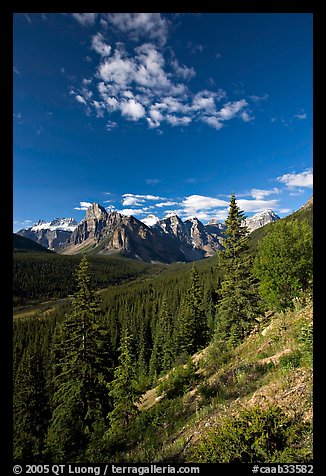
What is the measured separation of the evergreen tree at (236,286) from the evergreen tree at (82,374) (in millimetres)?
Answer: 11188

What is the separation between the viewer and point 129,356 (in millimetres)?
19109

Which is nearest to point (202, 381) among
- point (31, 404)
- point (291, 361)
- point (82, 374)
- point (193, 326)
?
point (291, 361)

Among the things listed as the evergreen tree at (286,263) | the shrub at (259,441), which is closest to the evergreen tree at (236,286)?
the evergreen tree at (286,263)

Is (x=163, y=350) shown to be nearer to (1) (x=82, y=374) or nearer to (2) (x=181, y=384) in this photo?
(2) (x=181, y=384)

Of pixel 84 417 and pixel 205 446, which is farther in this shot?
pixel 84 417

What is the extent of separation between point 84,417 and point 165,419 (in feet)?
22.5

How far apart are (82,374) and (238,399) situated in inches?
440

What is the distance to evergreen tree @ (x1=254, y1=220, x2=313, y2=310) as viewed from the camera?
15680mm

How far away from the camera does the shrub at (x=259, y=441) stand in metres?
3.96

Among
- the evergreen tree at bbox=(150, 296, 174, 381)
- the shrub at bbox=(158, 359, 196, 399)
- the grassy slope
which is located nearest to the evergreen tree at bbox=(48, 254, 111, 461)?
the shrub at bbox=(158, 359, 196, 399)

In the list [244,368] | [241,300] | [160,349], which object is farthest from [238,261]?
[160,349]

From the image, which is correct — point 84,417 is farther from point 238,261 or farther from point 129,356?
point 238,261

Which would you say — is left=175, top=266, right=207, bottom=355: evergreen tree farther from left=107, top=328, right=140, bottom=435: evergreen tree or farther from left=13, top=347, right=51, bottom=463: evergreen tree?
left=13, top=347, right=51, bottom=463: evergreen tree
